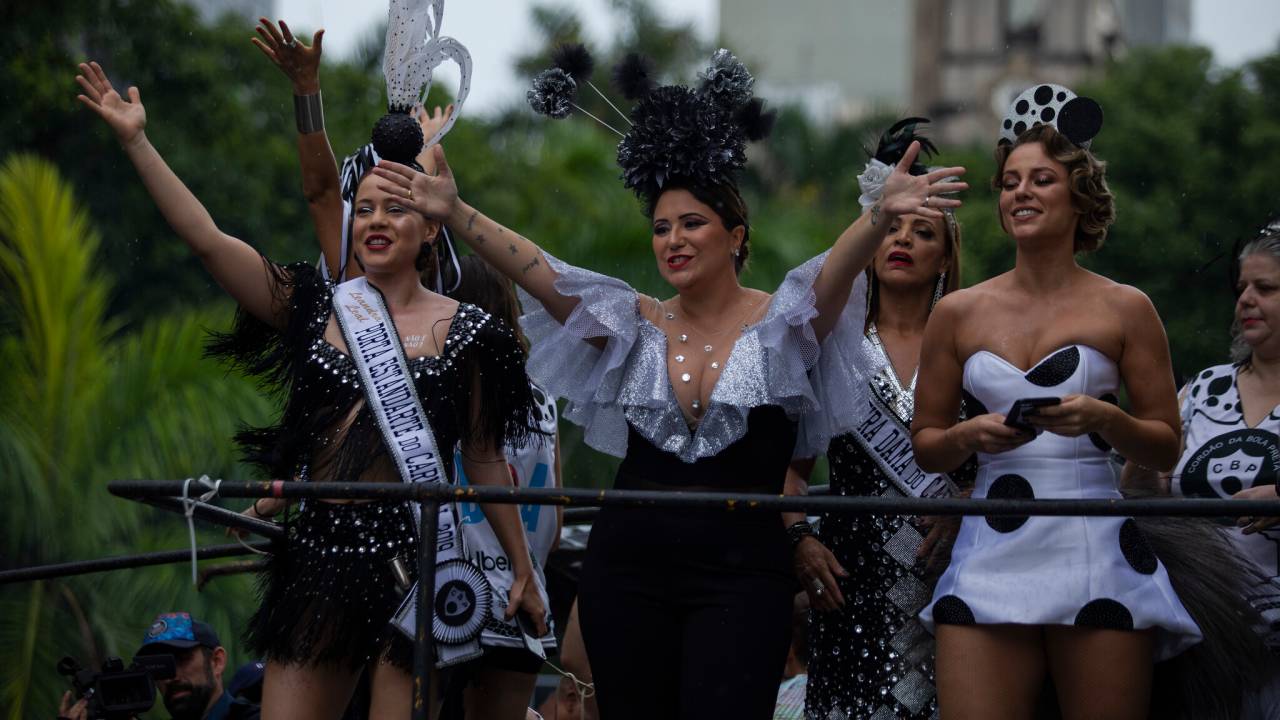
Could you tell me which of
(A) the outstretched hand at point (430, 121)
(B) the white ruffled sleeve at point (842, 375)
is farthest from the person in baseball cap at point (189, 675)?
(B) the white ruffled sleeve at point (842, 375)

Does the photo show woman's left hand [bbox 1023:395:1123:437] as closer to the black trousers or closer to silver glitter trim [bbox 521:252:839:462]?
silver glitter trim [bbox 521:252:839:462]

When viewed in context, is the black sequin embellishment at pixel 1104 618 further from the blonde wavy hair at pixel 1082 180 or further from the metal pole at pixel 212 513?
the metal pole at pixel 212 513

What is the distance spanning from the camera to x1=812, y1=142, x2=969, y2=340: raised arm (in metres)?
3.62

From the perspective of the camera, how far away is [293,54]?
442cm

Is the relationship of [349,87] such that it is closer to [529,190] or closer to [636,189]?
[529,190]

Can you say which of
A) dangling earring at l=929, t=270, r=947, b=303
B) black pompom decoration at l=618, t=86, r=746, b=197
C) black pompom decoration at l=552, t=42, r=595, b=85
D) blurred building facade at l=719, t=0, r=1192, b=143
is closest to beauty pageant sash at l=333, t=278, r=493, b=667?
black pompom decoration at l=618, t=86, r=746, b=197

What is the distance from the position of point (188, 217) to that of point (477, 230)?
70 cm

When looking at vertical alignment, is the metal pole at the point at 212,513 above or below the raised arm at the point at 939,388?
below

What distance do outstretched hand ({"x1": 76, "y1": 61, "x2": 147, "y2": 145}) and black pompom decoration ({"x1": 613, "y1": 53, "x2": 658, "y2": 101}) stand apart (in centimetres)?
120

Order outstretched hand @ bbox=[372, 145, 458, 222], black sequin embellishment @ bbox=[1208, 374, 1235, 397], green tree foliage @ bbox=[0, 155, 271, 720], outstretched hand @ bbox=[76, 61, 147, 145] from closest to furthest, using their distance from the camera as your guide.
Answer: outstretched hand @ bbox=[372, 145, 458, 222]
outstretched hand @ bbox=[76, 61, 147, 145]
black sequin embellishment @ bbox=[1208, 374, 1235, 397]
green tree foliage @ bbox=[0, 155, 271, 720]

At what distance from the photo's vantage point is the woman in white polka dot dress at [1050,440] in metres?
3.47

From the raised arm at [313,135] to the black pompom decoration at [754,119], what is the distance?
1110 mm

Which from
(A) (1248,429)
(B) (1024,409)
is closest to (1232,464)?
(A) (1248,429)

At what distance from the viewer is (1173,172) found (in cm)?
1839
